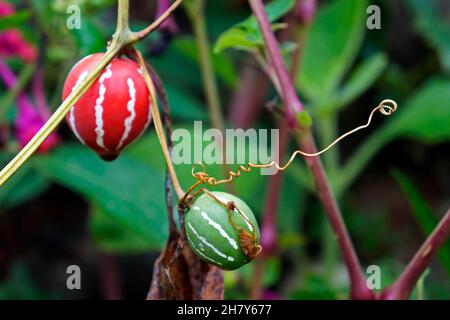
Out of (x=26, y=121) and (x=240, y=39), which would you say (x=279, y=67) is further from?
(x=26, y=121)

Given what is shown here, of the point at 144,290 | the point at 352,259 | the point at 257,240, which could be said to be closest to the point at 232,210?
the point at 257,240

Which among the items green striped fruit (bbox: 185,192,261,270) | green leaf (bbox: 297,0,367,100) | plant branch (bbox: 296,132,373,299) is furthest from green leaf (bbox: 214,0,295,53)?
green leaf (bbox: 297,0,367,100)

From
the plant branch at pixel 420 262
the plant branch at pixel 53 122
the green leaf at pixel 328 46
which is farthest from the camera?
the green leaf at pixel 328 46

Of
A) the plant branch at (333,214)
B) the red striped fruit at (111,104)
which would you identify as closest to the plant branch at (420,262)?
the plant branch at (333,214)

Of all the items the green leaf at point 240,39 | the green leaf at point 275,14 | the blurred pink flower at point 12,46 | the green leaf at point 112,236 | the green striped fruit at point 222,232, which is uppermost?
the blurred pink flower at point 12,46

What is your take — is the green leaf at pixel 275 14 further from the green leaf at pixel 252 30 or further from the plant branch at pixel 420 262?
the plant branch at pixel 420 262

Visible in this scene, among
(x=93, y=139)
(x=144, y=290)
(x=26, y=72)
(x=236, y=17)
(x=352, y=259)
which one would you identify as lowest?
(x=144, y=290)

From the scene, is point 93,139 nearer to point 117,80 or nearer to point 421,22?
point 117,80
